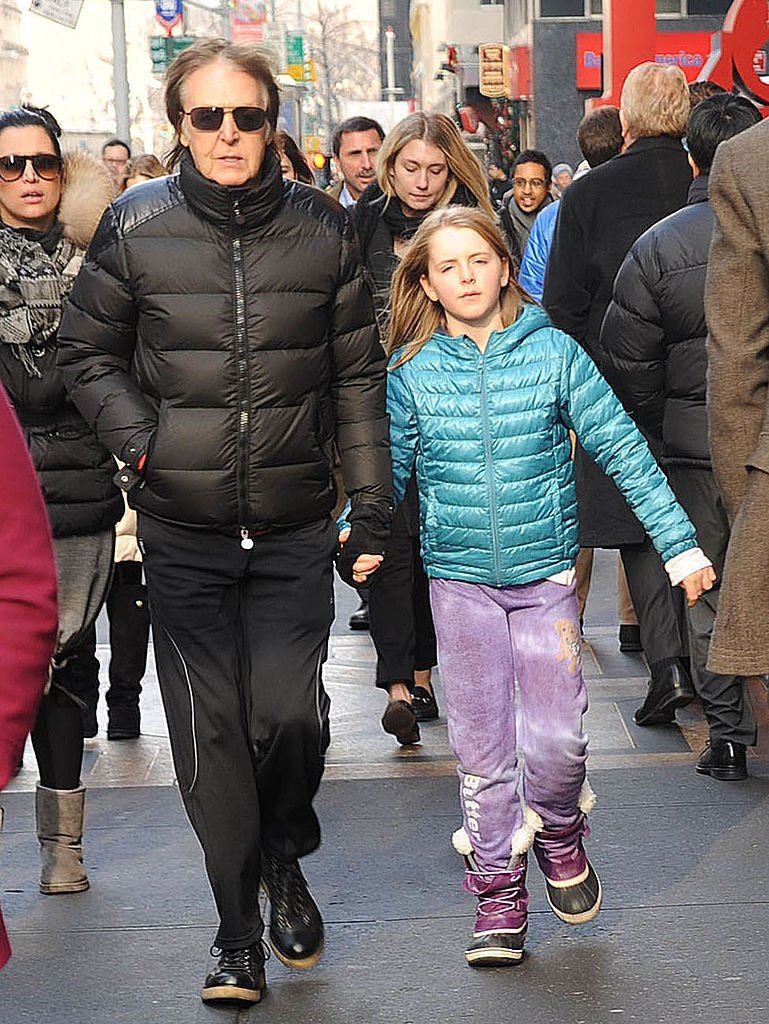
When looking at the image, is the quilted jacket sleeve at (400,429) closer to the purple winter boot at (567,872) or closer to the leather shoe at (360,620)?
the purple winter boot at (567,872)

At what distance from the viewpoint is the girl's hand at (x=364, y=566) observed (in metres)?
4.54

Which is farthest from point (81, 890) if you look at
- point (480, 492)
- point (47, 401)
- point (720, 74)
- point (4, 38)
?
point (4, 38)

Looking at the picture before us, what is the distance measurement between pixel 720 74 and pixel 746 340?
37.0 feet

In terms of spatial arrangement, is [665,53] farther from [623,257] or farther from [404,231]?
[404,231]

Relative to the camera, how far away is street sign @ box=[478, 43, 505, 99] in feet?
129

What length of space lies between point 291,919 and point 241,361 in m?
1.37

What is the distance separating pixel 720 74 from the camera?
14.4 metres

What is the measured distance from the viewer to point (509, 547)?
15.2 feet

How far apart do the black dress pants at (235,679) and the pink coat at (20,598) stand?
2364 millimetres

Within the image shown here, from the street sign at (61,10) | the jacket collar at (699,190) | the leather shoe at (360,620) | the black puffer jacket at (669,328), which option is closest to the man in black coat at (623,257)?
the black puffer jacket at (669,328)

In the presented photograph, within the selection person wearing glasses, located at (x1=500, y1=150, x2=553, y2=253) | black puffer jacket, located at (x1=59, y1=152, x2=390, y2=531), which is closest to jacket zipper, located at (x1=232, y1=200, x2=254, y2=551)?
black puffer jacket, located at (x1=59, y1=152, x2=390, y2=531)

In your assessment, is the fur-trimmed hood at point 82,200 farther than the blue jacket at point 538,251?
No

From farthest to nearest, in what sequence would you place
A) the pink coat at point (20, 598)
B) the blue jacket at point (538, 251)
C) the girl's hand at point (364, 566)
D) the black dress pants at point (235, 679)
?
the blue jacket at point (538, 251)
the girl's hand at point (364, 566)
the black dress pants at point (235, 679)
the pink coat at point (20, 598)

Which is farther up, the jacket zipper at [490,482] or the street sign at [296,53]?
the street sign at [296,53]
